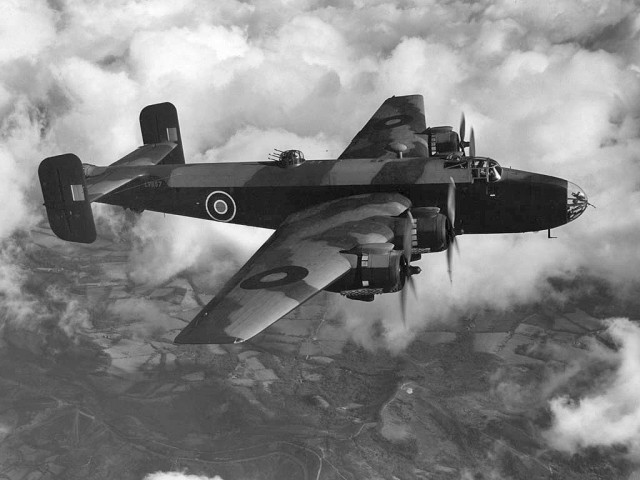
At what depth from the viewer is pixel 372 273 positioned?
19406mm

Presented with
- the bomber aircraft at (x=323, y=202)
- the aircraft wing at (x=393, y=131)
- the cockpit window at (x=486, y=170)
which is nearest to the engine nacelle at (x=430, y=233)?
the bomber aircraft at (x=323, y=202)

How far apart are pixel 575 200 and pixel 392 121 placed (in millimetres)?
14256

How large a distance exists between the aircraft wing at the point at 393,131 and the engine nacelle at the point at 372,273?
1208 cm

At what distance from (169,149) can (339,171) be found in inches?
499

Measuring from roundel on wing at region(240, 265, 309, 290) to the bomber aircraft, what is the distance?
0.27 feet

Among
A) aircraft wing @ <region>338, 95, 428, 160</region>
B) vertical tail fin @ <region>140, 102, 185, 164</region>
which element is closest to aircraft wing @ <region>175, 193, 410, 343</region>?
aircraft wing @ <region>338, 95, 428, 160</region>

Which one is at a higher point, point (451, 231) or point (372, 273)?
point (451, 231)

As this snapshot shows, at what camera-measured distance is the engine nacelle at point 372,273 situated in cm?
1925

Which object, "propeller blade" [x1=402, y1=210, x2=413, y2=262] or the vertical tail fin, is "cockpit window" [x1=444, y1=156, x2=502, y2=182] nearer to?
"propeller blade" [x1=402, y1=210, x2=413, y2=262]

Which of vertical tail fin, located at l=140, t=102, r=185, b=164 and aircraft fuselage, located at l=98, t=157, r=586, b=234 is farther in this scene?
vertical tail fin, located at l=140, t=102, r=185, b=164

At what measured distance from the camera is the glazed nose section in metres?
25.5

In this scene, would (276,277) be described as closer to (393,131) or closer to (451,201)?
(451,201)

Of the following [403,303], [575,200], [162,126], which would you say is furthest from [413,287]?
[162,126]

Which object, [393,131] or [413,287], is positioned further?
[393,131]
